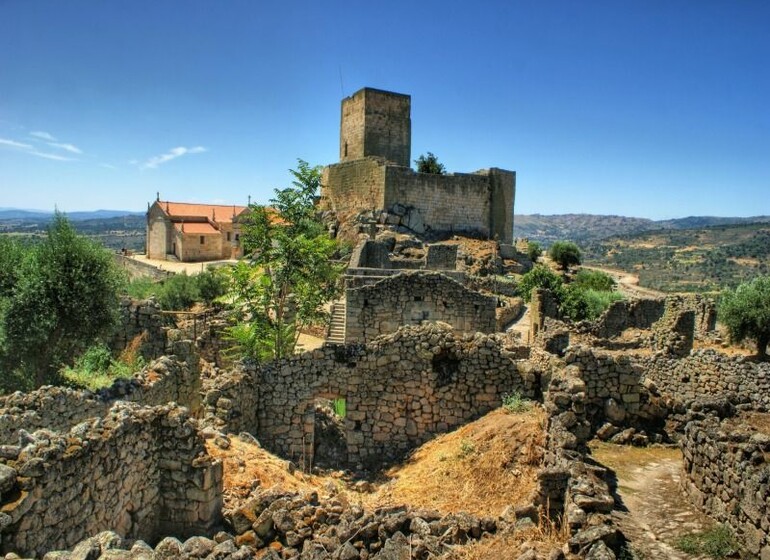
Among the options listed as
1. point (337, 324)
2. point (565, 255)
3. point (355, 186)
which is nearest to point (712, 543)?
point (337, 324)

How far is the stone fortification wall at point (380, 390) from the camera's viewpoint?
10.1m

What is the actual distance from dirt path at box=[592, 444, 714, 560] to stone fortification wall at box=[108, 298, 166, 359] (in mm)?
10475

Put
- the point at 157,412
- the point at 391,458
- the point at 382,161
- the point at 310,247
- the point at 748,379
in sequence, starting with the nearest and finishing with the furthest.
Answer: the point at 157,412 < the point at 748,379 < the point at 391,458 < the point at 310,247 < the point at 382,161

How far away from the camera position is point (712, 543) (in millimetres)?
5027

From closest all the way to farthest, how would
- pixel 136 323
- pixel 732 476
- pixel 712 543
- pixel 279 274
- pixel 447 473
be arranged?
pixel 712 543 → pixel 732 476 → pixel 447 473 → pixel 136 323 → pixel 279 274

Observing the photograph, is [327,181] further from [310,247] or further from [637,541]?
[637,541]

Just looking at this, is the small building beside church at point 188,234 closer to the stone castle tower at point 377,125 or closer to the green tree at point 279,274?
the stone castle tower at point 377,125

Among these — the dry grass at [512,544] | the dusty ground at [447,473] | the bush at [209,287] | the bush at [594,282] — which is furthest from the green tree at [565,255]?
the dry grass at [512,544]

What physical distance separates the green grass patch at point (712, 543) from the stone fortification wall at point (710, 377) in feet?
10.2

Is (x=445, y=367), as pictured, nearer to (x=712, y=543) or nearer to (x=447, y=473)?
(x=447, y=473)

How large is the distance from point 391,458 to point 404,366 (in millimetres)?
1593

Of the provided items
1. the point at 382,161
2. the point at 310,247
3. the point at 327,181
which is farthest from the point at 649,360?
the point at 327,181

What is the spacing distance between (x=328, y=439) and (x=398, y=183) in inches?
1090

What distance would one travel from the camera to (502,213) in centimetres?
4047
